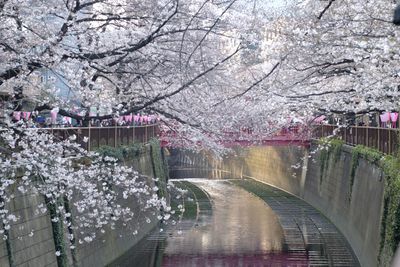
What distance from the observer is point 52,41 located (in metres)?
9.97

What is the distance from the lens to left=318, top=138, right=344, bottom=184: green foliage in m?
32.4

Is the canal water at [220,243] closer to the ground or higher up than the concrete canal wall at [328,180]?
closer to the ground

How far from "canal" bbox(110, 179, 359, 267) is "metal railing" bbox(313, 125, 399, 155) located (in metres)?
3.81

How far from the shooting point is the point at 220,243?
1016 inches

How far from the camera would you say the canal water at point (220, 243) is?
22672mm

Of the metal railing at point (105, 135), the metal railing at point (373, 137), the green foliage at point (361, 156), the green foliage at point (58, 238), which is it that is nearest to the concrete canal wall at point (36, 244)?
the green foliage at point (58, 238)

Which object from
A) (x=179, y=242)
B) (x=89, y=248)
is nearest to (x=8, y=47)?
(x=89, y=248)

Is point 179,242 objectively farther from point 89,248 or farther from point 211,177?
point 211,177

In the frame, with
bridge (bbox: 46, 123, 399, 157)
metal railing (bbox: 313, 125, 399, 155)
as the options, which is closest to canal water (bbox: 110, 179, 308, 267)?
bridge (bbox: 46, 123, 399, 157)

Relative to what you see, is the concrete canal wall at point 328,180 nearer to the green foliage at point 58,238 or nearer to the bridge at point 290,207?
the bridge at point 290,207

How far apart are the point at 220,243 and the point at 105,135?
6563mm

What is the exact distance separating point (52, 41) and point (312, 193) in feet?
97.7

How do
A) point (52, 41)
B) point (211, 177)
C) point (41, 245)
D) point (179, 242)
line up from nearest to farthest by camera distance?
point (52, 41), point (41, 245), point (179, 242), point (211, 177)

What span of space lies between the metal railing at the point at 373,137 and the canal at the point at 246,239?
150 inches
